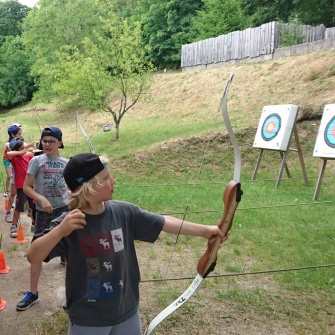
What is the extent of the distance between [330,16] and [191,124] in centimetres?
1205

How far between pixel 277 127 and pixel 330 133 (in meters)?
1.17

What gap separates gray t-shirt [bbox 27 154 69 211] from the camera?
325 centimetres

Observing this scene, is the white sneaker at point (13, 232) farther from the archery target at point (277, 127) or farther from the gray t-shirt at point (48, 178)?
the archery target at point (277, 127)

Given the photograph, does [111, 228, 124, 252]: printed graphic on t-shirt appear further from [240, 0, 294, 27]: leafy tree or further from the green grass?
[240, 0, 294, 27]: leafy tree

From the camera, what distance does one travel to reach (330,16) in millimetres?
19938

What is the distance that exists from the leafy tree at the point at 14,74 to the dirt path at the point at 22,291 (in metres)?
25.5

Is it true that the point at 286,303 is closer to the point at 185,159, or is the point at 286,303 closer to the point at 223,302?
the point at 223,302

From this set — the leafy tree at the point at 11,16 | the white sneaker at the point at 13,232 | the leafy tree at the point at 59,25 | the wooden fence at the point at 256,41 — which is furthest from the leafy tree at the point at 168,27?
the leafy tree at the point at 11,16

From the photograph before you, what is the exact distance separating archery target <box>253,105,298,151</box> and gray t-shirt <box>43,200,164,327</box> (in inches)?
227

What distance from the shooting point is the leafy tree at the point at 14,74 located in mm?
30547

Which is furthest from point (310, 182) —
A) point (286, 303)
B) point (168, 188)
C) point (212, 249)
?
point (212, 249)

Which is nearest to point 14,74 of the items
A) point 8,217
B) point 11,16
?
point 11,16

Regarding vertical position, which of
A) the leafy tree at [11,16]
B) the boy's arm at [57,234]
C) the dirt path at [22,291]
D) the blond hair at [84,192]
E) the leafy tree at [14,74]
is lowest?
the dirt path at [22,291]

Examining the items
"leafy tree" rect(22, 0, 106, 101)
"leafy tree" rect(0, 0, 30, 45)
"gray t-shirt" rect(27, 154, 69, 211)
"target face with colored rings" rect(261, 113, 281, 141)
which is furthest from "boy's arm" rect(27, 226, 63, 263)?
"leafy tree" rect(0, 0, 30, 45)
